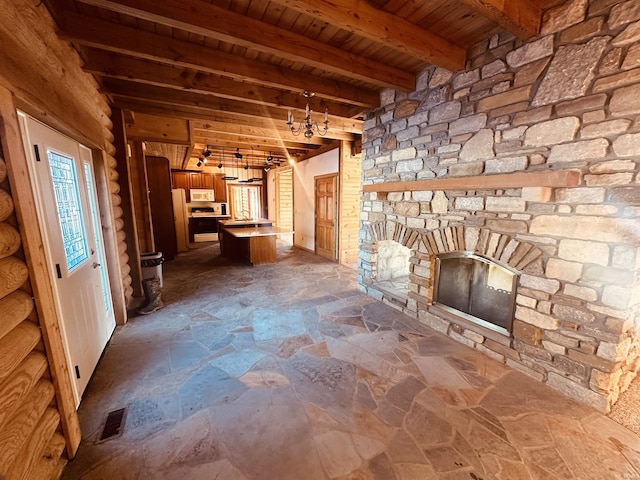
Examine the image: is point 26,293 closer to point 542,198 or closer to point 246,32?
point 246,32

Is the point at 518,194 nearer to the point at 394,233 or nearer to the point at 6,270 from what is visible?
the point at 394,233

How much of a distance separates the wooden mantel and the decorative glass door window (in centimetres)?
318

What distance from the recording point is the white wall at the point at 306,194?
20.5 ft

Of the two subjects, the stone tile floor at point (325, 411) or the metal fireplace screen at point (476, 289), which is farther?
the metal fireplace screen at point (476, 289)

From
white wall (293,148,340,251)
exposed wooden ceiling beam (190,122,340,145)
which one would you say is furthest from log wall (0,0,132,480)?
white wall (293,148,340,251)

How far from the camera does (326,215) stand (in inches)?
247

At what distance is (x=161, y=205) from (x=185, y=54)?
432cm

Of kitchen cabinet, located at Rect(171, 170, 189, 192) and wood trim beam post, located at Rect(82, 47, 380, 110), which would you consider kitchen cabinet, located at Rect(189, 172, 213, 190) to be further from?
wood trim beam post, located at Rect(82, 47, 380, 110)

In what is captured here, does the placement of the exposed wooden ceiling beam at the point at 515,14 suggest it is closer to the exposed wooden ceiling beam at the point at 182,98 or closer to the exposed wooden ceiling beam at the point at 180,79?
the exposed wooden ceiling beam at the point at 180,79

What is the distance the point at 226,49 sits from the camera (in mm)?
2463

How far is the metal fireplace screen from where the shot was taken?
2.54 meters

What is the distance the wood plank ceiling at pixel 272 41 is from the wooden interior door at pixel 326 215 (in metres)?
2.58

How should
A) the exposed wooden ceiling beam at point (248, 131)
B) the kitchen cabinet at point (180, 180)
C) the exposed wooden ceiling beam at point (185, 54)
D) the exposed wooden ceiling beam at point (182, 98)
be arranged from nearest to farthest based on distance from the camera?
the exposed wooden ceiling beam at point (185, 54), the exposed wooden ceiling beam at point (182, 98), the exposed wooden ceiling beam at point (248, 131), the kitchen cabinet at point (180, 180)

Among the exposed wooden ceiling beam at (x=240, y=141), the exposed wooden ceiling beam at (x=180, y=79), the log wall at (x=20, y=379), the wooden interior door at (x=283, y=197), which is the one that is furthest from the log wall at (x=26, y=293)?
the wooden interior door at (x=283, y=197)
